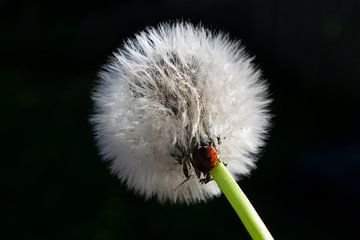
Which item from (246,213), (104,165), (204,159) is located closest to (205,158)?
(204,159)

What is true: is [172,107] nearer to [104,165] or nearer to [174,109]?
[174,109]

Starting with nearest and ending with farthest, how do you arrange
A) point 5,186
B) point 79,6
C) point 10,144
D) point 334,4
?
point 5,186, point 10,144, point 334,4, point 79,6

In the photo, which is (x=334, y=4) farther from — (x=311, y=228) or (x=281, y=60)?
(x=311, y=228)

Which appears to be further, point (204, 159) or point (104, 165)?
point (104, 165)

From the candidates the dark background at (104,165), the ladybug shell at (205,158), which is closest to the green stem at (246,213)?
the ladybug shell at (205,158)

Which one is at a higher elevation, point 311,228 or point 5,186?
point 5,186

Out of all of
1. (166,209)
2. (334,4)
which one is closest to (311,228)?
(166,209)

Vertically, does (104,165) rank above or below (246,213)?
above
